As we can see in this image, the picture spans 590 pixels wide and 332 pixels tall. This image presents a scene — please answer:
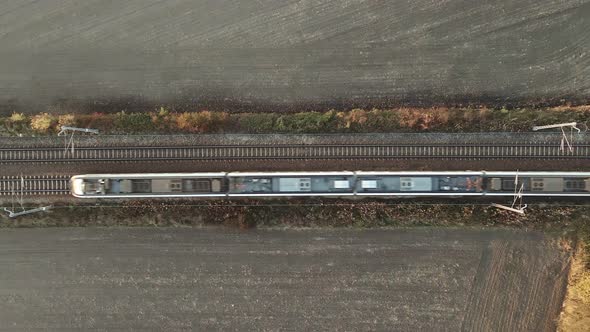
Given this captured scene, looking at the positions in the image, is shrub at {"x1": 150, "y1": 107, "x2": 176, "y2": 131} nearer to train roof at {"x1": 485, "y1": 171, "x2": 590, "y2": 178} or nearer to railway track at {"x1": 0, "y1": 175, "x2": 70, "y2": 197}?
railway track at {"x1": 0, "y1": 175, "x2": 70, "y2": 197}

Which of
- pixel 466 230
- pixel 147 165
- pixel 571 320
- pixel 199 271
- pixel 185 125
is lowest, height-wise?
pixel 571 320

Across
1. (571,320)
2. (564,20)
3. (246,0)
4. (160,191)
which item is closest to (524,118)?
(564,20)

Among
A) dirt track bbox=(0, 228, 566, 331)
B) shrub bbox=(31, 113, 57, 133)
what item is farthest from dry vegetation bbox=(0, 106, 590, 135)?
dirt track bbox=(0, 228, 566, 331)

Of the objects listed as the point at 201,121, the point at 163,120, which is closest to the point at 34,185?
the point at 163,120

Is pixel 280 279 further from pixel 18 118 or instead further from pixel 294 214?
pixel 18 118

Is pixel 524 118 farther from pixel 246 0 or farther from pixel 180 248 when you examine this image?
pixel 180 248

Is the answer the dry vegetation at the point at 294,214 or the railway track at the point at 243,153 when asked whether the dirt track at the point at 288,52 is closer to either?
the railway track at the point at 243,153
